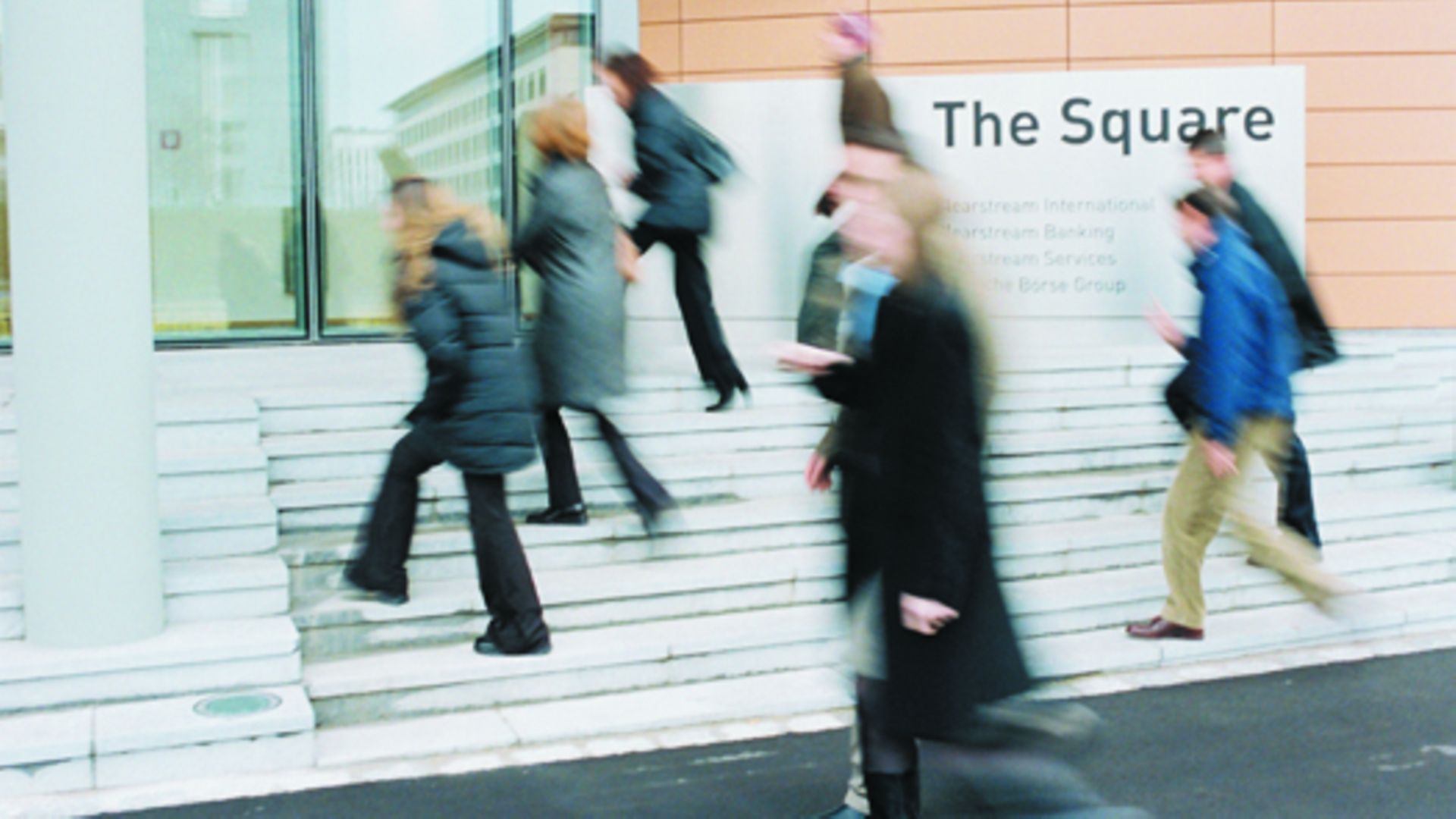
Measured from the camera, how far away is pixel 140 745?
4906mm

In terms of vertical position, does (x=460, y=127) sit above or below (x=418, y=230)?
above

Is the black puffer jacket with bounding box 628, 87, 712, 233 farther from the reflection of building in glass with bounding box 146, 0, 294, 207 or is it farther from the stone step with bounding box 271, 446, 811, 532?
the reflection of building in glass with bounding box 146, 0, 294, 207

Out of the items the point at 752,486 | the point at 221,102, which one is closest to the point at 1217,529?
the point at 752,486

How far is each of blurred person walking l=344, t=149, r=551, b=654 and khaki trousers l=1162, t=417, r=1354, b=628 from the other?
252 cm

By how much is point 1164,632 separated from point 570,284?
2.82 metres

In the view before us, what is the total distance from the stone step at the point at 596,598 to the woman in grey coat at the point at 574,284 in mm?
334

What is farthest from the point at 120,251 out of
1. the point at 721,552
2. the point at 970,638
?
the point at 970,638

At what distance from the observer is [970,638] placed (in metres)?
3.60

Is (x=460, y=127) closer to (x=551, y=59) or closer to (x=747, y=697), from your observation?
(x=551, y=59)

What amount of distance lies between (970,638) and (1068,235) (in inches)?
283

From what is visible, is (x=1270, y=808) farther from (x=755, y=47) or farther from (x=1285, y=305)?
(x=755, y=47)

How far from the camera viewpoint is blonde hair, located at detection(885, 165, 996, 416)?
11.7ft

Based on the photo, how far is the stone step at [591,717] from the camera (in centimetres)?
530

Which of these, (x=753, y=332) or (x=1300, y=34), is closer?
(x=753, y=332)
